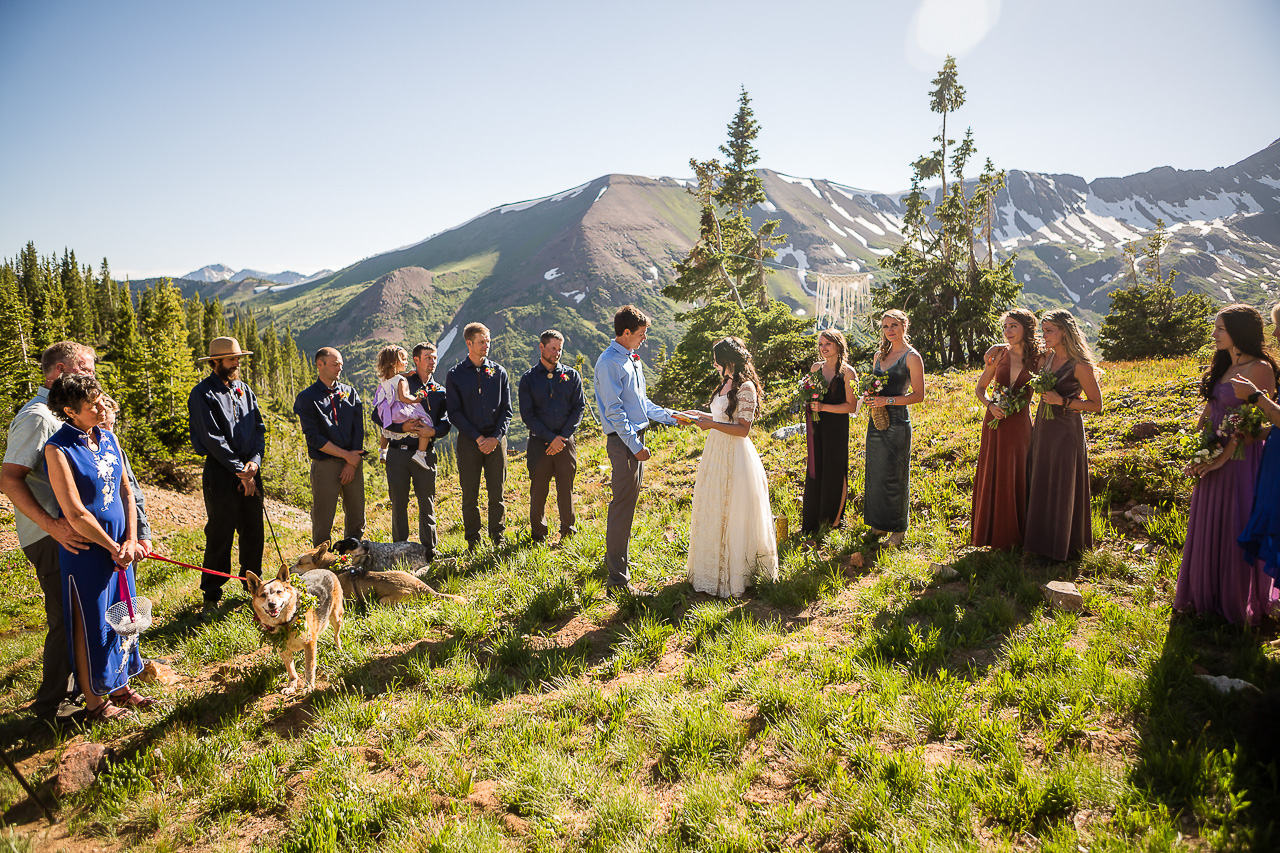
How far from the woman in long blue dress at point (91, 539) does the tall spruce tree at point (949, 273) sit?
3147cm

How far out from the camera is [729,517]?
19.8ft

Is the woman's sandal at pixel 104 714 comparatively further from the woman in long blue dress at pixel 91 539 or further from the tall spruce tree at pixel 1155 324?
the tall spruce tree at pixel 1155 324

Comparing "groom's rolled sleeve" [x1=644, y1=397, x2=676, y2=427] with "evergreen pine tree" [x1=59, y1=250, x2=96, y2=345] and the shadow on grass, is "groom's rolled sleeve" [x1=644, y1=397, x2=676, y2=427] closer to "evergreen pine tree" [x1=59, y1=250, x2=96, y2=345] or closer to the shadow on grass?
the shadow on grass

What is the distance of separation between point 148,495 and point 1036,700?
23097 millimetres

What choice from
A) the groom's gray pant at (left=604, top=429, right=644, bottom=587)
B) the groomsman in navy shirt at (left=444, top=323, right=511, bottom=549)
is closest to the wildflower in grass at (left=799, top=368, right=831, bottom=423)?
the groom's gray pant at (left=604, top=429, right=644, bottom=587)

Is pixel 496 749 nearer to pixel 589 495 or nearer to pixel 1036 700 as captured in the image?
pixel 1036 700

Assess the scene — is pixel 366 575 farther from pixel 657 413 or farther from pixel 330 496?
pixel 657 413

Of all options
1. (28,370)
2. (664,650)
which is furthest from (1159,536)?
(28,370)

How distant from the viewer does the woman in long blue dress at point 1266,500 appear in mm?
4086

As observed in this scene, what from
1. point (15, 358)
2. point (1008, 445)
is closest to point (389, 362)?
point (1008, 445)

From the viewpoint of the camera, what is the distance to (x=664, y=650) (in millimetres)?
5145

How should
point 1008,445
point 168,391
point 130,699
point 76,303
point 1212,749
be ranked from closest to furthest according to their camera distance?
1. point 1212,749
2. point 130,699
3. point 1008,445
4. point 168,391
5. point 76,303

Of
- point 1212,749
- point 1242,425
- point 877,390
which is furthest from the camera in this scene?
point 877,390

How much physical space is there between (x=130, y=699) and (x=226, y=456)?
2.55m
